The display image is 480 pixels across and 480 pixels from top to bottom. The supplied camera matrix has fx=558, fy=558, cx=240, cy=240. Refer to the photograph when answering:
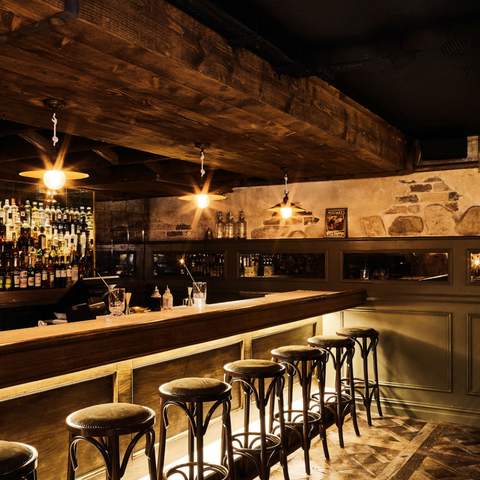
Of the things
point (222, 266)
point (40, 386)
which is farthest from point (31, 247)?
point (40, 386)

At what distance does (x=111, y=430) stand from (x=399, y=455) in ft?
10.2

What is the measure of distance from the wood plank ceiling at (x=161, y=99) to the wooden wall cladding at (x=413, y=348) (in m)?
1.64

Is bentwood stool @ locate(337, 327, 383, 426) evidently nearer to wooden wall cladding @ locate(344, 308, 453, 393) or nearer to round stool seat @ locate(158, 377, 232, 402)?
wooden wall cladding @ locate(344, 308, 453, 393)

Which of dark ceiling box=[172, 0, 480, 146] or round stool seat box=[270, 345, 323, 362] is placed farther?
round stool seat box=[270, 345, 323, 362]

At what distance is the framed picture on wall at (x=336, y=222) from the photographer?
647cm

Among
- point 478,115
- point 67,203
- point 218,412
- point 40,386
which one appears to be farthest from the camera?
point 67,203

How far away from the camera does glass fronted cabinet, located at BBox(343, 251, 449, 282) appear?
6.03 m

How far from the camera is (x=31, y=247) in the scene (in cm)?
653

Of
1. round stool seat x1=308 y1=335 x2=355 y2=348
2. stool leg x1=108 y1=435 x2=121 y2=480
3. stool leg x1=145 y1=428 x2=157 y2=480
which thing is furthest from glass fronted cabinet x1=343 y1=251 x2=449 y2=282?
stool leg x1=108 y1=435 x2=121 y2=480

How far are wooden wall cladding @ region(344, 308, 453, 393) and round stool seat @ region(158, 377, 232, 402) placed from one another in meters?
3.39

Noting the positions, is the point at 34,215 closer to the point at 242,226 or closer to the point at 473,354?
the point at 242,226

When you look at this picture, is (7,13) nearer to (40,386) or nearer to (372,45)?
(40,386)

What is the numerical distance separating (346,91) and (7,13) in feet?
9.52

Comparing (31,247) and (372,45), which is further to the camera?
(31,247)
